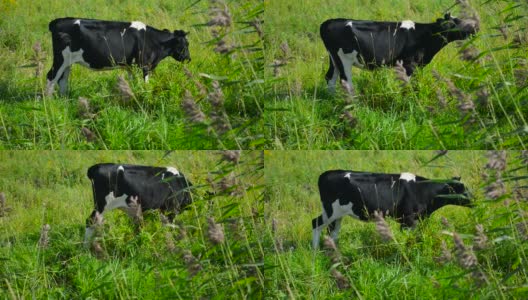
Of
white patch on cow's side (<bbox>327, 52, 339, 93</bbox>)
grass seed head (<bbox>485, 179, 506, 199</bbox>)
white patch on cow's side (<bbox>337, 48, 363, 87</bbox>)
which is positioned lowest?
grass seed head (<bbox>485, 179, 506, 199</bbox>)

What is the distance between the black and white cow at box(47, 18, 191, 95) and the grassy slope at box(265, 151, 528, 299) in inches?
64.2

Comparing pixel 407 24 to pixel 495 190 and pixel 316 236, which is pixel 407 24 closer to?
pixel 316 236

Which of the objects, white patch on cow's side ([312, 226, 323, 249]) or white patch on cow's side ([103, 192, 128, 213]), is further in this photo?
white patch on cow's side ([103, 192, 128, 213])

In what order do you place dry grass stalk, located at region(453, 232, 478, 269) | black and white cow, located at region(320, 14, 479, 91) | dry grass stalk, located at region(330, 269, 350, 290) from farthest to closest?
black and white cow, located at region(320, 14, 479, 91) → dry grass stalk, located at region(330, 269, 350, 290) → dry grass stalk, located at region(453, 232, 478, 269)

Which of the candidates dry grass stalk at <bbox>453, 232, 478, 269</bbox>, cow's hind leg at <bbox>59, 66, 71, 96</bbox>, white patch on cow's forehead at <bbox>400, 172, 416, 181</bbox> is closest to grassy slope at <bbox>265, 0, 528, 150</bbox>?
white patch on cow's forehead at <bbox>400, 172, 416, 181</bbox>

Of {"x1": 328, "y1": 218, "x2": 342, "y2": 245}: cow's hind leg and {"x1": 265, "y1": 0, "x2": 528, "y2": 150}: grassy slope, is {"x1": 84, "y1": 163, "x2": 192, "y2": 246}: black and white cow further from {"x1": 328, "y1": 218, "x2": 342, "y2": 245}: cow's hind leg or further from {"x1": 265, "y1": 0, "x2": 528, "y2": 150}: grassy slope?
{"x1": 328, "y1": 218, "x2": 342, "y2": 245}: cow's hind leg

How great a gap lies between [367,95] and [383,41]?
3.13ft

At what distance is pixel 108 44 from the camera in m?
8.41

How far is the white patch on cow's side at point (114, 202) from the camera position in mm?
7820

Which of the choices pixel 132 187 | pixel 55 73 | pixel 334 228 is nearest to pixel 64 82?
pixel 55 73

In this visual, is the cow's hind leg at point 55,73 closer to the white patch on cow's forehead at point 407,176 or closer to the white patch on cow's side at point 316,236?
the white patch on cow's side at point 316,236

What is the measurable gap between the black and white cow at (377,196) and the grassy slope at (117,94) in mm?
1039

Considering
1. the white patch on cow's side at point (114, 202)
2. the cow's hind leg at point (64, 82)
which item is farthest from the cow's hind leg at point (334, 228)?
the cow's hind leg at point (64, 82)

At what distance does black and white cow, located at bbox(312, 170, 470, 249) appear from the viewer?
25.1ft
